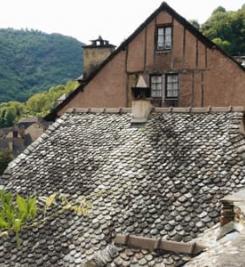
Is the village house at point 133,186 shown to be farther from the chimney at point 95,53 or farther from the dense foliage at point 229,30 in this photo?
the dense foliage at point 229,30

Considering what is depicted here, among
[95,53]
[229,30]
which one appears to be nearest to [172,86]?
[95,53]

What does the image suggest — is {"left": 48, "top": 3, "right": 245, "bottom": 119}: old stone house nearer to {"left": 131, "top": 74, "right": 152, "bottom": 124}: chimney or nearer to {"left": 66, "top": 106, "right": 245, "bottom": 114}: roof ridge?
{"left": 66, "top": 106, "right": 245, "bottom": 114}: roof ridge

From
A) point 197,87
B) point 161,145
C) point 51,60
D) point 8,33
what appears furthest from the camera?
point 8,33

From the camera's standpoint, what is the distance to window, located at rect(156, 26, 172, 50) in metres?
20.8

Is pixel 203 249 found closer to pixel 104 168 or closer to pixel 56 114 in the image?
pixel 104 168

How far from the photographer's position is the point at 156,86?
21.4 metres

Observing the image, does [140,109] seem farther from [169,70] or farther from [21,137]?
[21,137]

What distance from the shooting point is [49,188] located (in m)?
13.5

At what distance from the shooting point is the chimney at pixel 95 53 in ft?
83.3

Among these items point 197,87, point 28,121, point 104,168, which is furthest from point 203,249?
point 28,121

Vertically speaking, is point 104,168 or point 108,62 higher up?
point 108,62

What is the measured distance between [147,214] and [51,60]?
7031 inches

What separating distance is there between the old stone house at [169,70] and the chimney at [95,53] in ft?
10.9

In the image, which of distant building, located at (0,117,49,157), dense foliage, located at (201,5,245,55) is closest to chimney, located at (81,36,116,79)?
dense foliage, located at (201,5,245,55)
